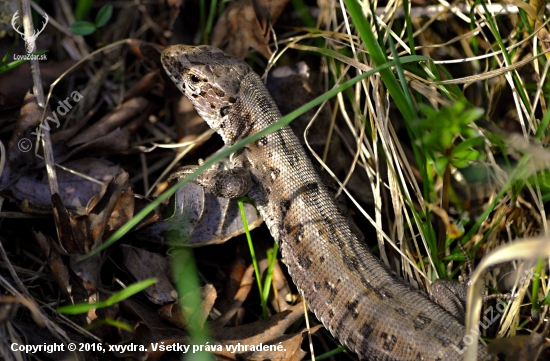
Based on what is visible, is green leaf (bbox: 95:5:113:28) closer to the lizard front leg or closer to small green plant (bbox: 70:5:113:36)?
small green plant (bbox: 70:5:113:36)

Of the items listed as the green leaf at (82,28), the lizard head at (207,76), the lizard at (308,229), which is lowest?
the lizard at (308,229)

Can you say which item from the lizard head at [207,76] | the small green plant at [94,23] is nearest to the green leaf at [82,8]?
the small green plant at [94,23]

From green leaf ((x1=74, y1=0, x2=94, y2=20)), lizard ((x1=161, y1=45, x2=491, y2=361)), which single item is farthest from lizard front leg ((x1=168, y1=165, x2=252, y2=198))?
green leaf ((x1=74, y1=0, x2=94, y2=20))

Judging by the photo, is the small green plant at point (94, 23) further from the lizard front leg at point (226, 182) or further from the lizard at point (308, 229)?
the lizard front leg at point (226, 182)

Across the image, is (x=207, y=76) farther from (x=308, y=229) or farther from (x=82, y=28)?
(x=308, y=229)

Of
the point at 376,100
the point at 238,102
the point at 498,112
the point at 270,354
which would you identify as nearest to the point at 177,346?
the point at 270,354

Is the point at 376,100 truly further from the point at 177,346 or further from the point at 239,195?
the point at 177,346

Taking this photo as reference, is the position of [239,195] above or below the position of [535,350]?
above
